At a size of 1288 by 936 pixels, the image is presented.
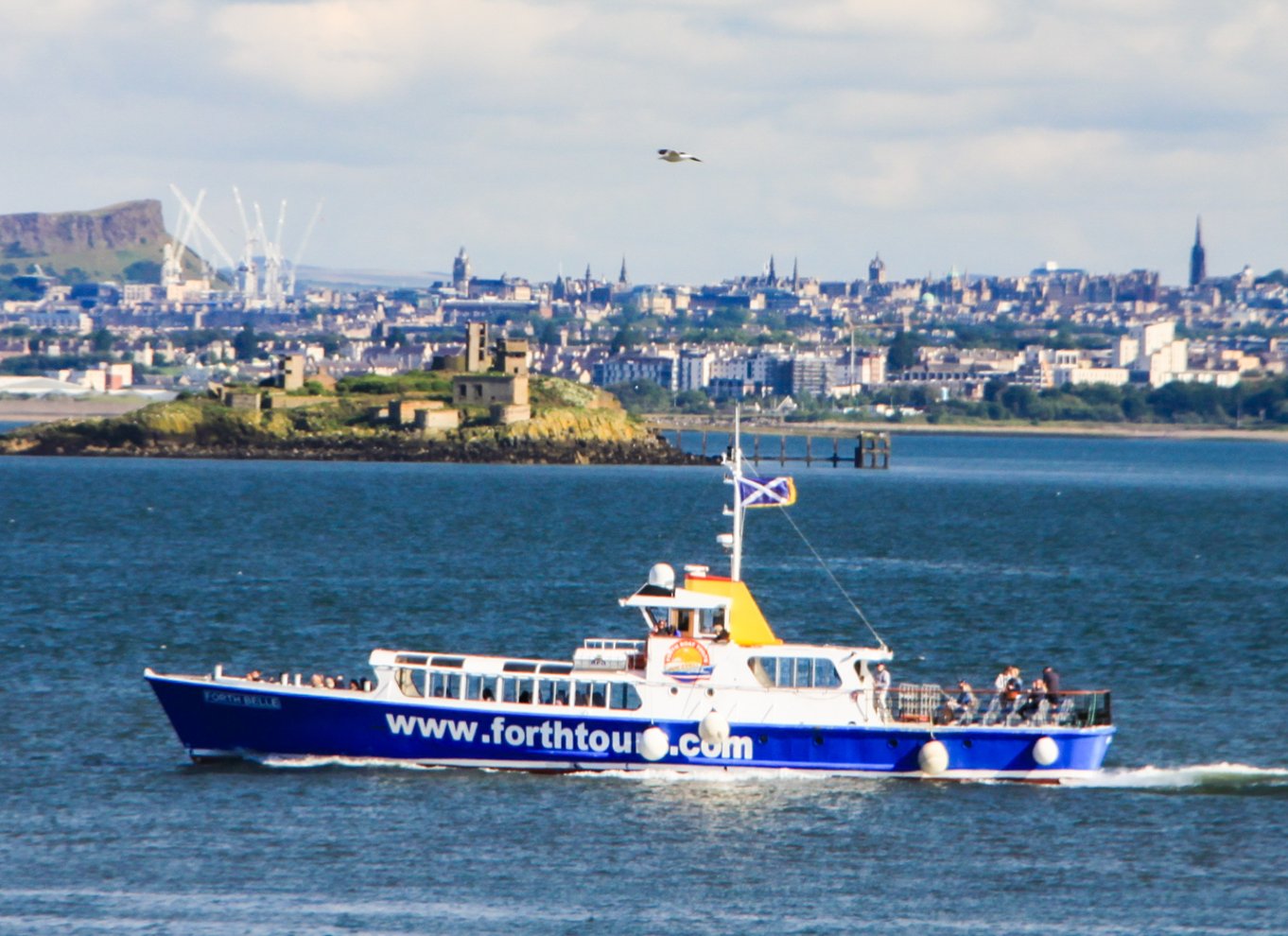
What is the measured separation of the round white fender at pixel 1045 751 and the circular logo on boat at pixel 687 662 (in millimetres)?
5707

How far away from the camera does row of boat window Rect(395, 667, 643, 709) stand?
39500 mm

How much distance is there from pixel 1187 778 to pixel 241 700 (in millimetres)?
16512

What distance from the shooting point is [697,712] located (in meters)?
39.2

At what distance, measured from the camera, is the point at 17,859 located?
3378 cm

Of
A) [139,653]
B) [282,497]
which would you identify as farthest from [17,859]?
[282,497]

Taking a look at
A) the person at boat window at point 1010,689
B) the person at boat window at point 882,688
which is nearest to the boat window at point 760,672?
the person at boat window at point 882,688

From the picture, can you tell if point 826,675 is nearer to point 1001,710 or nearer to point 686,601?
point 686,601

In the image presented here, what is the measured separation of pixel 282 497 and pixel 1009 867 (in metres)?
95.5

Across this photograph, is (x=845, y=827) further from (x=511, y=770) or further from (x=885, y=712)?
(x=511, y=770)

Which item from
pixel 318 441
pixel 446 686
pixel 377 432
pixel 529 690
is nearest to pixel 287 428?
pixel 318 441

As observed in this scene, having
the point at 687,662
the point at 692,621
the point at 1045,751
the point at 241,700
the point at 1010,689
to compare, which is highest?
the point at 692,621

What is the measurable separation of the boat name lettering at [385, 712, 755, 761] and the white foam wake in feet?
19.8

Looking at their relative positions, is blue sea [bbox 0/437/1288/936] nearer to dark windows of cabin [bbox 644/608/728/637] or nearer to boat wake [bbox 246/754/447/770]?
A: boat wake [bbox 246/754/447/770]

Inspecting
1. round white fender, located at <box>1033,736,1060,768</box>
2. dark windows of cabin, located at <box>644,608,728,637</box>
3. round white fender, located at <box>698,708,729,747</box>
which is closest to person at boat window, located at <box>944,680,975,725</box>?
round white fender, located at <box>1033,736,1060,768</box>
